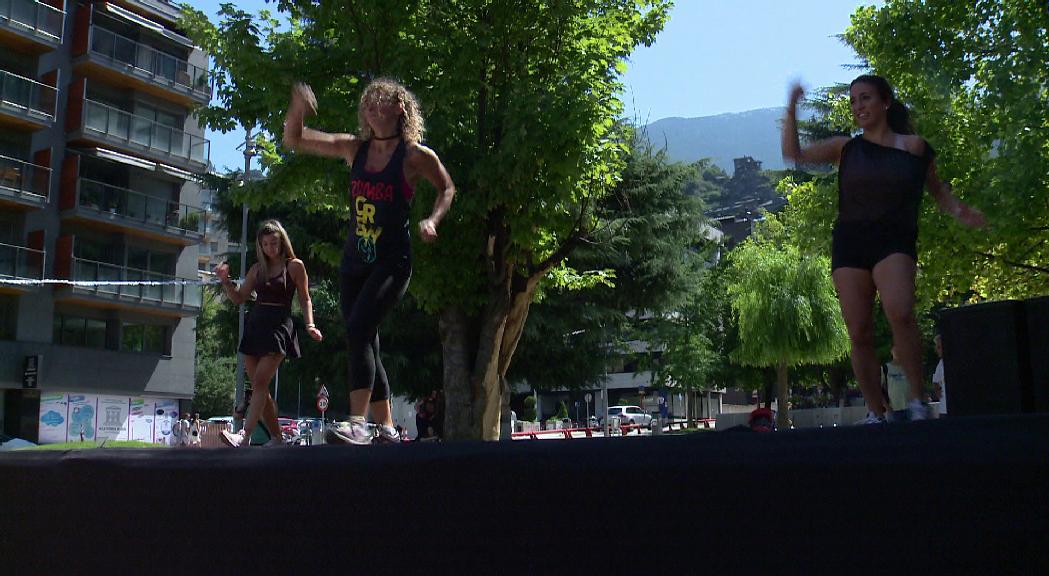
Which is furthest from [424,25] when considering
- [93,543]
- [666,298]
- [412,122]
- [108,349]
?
[108,349]

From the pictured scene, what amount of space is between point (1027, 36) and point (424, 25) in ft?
31.9

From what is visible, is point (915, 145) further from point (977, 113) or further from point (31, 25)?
point (31, 25)

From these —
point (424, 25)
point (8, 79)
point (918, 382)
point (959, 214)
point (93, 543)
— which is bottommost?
point (93, 543)

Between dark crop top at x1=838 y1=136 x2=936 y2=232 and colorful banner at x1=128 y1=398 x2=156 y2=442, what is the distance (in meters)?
36.3

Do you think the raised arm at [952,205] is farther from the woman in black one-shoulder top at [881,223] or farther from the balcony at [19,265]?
the balcony at [19,265]

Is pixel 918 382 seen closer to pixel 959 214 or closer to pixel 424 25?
pixel 959 214

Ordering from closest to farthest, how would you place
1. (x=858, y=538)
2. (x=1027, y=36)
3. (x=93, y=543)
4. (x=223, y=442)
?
(x=858, y=538)
(x=93, y=543)
(x=223, y=442)
(x=1027, y=36)

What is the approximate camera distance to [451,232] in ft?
41.4

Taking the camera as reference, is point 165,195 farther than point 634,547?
Yes

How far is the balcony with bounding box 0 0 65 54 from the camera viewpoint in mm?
31188

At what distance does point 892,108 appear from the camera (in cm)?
439

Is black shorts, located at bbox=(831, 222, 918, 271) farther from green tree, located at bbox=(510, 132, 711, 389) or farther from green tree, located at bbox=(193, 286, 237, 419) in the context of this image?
green tree, located at bbox=(193, 286, 237, 419)

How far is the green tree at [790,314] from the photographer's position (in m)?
27.8

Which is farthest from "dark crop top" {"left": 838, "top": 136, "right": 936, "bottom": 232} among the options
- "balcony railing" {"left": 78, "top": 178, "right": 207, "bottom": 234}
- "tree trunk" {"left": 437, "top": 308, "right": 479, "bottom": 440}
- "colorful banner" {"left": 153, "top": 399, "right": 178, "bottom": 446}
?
"colorful banner" {"left": 153, "top": 399, "right": 178, "bottom": 446}
